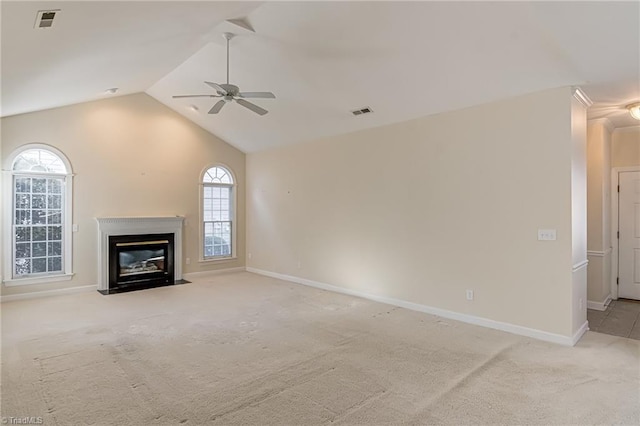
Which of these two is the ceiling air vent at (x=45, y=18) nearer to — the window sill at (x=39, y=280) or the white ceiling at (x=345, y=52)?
the white ceiling at (x=345, y=52)

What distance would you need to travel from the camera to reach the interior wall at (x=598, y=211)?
17.7 feet

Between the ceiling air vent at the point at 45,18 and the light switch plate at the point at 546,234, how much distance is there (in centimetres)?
489

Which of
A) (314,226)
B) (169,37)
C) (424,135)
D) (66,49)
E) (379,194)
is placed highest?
(169,37)

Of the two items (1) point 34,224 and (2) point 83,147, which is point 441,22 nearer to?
(2) point 83,147

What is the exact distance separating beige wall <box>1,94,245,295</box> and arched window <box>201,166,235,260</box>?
0.21m

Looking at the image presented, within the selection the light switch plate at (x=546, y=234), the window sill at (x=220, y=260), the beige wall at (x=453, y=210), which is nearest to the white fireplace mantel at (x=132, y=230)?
the window sill at (x=220, y=260)

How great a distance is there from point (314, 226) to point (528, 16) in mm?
4741

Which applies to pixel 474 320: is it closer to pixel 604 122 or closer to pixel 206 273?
pixel 604 122

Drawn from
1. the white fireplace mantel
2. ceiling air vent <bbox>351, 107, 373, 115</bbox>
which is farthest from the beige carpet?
ceiling air vent <bbox>351, 107, 373, 115</bbox>

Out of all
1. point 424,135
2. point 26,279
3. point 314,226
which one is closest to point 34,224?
point 26,279

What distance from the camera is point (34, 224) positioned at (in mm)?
6074

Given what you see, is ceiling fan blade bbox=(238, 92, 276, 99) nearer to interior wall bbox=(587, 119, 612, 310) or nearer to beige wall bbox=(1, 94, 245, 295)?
beige wall bbox=(1, 94, 245, 295)

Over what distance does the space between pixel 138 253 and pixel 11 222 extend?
79.2 inches

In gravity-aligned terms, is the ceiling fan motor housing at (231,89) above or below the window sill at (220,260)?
above
